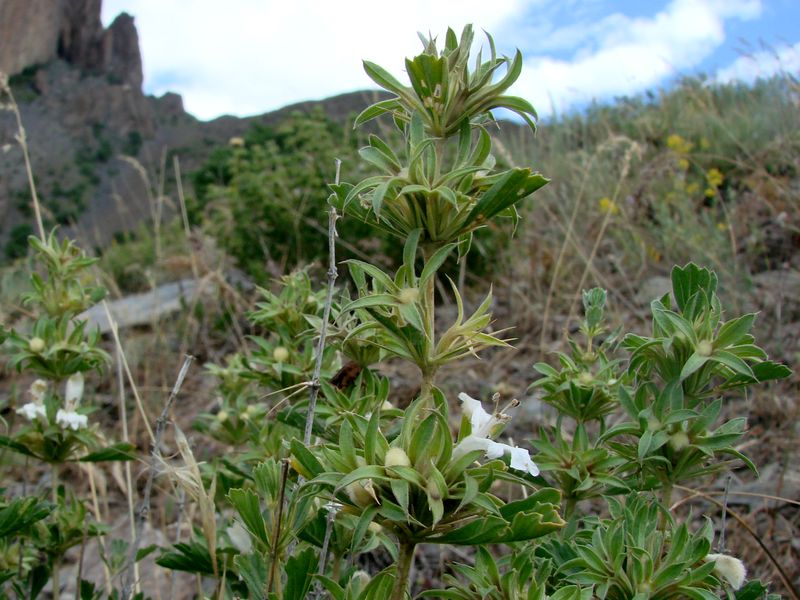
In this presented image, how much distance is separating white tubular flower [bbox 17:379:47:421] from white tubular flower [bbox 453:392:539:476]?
889mm

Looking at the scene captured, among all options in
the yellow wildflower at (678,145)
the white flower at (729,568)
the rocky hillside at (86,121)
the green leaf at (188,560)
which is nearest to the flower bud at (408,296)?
the white flower at (729,568)

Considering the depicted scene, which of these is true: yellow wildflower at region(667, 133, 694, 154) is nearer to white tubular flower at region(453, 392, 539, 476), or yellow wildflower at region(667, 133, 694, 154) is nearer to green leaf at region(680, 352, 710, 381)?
green leaf at region(680, 352, 710, 381)

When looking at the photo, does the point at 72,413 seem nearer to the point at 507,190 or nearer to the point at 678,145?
the point at 507,190

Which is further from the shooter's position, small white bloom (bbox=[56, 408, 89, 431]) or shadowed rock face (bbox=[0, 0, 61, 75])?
shadowed rock face (bbox=[0, 0, 61, 75])

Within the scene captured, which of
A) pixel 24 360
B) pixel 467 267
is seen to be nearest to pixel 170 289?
pixel 467 267

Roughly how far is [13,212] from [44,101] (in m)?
5.29

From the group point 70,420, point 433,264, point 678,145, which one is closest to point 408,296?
point 433,264

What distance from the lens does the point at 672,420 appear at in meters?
0.82

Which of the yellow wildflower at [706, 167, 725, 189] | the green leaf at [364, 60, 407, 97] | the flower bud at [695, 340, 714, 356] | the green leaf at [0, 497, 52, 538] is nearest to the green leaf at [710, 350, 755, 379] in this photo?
the flower bud at [695, 340, 714, 356]

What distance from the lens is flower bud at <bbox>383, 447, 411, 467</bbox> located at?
650mm

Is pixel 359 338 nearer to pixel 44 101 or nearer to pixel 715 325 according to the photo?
pixel 715 325

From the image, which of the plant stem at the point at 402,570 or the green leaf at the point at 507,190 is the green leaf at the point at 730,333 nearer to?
the green leaf at the point at 507,190

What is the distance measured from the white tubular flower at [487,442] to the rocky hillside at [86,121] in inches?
197

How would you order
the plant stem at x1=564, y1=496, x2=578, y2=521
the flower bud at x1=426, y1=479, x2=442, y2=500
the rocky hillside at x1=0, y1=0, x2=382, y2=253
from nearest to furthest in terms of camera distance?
the flower bud at x1=426, y1=479, x2=442, y2=500, the plant stem at x1=564, y1=496, x2=578, y2=521, the rocky hillside at x1=0, y1=0, x2=382, y2=253
